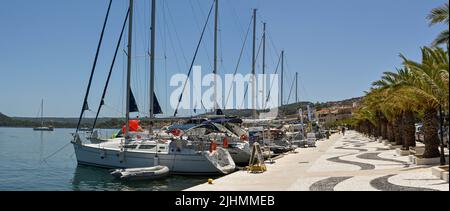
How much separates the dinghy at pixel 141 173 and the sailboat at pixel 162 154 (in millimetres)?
1244

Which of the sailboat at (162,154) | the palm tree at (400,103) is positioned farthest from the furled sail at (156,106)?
the palm tree at (400,103)

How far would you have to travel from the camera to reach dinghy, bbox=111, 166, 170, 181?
2269 cm

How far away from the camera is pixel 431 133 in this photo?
760 inches

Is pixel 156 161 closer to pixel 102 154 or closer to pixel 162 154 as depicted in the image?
pixel 162 154

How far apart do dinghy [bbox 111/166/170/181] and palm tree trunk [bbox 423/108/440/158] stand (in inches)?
500

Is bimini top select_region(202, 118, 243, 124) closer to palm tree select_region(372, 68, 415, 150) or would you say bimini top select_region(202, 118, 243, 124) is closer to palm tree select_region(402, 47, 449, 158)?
palm tree select_region(372, 68, 415, 150)

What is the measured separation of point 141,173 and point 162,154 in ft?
8.82

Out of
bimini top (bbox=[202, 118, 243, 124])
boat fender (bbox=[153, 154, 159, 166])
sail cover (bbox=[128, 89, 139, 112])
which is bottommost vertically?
boat fender (bbox=[153, 154, 159, 166])

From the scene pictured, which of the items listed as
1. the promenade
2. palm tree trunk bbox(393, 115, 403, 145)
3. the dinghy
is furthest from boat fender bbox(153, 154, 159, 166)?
palm tree trunk bbox(393, 115, 403, 145)

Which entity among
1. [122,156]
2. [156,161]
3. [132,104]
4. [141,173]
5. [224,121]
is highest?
[132,104]

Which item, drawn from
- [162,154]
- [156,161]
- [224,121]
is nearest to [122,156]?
[156,161]
